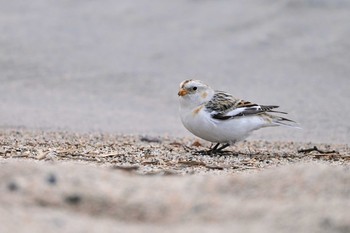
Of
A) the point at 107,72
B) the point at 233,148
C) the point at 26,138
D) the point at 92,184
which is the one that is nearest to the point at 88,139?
the point at 26,138

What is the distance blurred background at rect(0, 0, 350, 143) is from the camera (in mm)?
8906

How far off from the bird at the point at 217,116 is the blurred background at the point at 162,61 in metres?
1.29

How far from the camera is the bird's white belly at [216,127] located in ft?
21.9

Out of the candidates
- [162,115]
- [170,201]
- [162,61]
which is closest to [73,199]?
[170,201]

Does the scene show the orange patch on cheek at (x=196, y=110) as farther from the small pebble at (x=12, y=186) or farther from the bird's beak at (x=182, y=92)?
the small pebble at (x=12, y=186)

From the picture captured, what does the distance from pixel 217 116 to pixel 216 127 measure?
12 cm

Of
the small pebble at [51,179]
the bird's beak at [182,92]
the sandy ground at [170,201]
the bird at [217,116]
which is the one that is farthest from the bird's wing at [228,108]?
the small pebble at [51,179]

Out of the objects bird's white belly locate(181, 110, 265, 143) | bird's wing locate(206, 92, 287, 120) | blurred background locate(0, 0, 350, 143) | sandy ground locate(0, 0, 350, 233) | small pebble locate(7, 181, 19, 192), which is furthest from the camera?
blurred background locate(0, 0, 350, 143)

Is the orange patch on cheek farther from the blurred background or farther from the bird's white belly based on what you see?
the blurred background

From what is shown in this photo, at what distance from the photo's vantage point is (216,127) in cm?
670

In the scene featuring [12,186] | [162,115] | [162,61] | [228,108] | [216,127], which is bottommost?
[12,186]

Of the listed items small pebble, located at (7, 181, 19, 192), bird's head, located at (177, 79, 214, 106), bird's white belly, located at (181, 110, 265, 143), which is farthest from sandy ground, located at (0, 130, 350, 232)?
bird's head, located at (177, 79, 214, 106)

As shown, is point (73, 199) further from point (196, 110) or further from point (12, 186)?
point (196, 110)

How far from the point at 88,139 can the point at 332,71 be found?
4.07 meters
